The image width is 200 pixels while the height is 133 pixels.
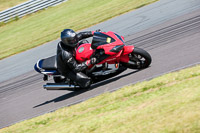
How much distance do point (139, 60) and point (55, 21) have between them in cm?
1298

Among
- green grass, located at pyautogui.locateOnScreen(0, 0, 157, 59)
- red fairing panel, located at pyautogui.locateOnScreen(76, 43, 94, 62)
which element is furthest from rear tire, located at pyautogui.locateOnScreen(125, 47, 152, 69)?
green grass, located at pyautogui.locateOnScreen(0, 0, 157, 59)

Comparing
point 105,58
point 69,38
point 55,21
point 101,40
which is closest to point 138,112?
point 105,58

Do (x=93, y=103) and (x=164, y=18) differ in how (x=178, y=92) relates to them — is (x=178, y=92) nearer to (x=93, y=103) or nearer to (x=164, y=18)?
(x=93, y=103)

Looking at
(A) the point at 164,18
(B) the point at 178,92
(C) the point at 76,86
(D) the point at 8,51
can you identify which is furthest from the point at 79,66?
(D) the point at 8,51

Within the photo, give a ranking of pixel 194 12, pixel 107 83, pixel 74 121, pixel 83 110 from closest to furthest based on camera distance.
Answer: pixel 74 121
pixel 83 110
pixel 107 83
pixel 194 12

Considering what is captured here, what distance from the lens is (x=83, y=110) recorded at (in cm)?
653

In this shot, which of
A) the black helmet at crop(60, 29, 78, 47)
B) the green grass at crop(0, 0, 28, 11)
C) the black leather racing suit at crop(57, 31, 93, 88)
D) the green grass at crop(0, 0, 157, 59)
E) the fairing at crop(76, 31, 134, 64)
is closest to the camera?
the black helmet at crop(60, 29, 78, 47)

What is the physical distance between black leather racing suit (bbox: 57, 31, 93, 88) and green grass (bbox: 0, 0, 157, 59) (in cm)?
822

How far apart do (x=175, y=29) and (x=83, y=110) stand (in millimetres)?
5173

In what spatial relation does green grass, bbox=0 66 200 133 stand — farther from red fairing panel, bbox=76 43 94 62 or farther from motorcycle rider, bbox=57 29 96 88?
red fairing panel, bbox=76 43 94 62

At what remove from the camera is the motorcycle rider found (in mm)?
7273

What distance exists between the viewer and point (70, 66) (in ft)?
24.6

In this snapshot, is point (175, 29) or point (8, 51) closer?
point (175, 29)

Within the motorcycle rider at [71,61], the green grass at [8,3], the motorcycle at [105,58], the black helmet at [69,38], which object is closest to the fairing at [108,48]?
the motorcycle at [105,58]
